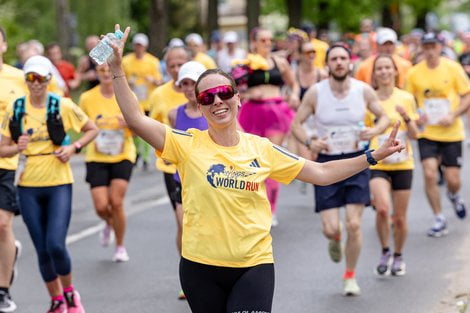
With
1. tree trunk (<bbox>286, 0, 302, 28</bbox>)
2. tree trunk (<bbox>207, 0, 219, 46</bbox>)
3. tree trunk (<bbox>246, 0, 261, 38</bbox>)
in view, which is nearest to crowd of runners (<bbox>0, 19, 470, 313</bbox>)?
tree trunk (<bbox>246, 0, 261, 38</bbox>)

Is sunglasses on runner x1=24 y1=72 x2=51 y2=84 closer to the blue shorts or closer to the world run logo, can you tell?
the blue shorts

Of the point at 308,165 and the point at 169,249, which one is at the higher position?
the point at 308,165

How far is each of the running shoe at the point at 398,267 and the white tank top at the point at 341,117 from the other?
124 centimetres

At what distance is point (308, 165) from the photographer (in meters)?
6.18

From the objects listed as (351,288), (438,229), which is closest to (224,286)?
(351,288)

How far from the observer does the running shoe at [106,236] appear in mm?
11703

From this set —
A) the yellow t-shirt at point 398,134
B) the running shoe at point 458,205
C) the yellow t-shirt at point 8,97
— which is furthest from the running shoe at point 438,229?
the yellow t-shirt at point 8,97

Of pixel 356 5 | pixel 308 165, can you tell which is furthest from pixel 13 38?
pixel 308 165

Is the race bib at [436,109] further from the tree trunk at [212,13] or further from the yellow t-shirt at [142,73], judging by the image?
the tree trunk at [212,13]

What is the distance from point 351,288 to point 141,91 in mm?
9089

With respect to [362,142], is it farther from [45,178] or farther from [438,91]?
[438,91]

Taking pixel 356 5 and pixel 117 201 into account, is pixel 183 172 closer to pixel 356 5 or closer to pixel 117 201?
pixel 117 201

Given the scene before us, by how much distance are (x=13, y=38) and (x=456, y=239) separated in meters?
26.3

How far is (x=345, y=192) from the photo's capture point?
31.0 ft
